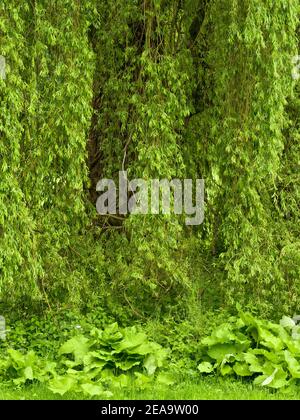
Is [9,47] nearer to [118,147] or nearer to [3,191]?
[3,191]

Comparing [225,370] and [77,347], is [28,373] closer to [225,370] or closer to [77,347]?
[77,347]

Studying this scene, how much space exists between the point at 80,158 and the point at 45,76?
0.73m

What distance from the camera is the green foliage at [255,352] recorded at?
692 cm

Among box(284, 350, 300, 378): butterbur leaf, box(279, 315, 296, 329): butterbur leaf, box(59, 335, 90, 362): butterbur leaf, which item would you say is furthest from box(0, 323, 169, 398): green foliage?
box(279, 315, 296, 329): butterbur leaf

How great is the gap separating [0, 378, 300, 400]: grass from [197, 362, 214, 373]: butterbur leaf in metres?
0.20

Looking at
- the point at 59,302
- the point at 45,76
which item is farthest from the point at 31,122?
the point at 59,302

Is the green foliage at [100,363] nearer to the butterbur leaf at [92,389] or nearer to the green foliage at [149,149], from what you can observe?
the butterbur leaf at [92,389]

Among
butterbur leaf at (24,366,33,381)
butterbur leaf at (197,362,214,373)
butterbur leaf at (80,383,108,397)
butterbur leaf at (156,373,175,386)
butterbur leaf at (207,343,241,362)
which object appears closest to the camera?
butterbur leaf at (80,383,108,397)

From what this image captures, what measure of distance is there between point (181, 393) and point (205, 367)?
53 cm

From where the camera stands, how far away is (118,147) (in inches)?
338

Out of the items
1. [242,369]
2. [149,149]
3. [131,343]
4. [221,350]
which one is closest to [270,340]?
[242,369]

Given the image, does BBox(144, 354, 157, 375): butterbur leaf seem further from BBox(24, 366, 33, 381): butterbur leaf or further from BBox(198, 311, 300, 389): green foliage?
BBox(24, 366, 33, 381): butterbur leaf

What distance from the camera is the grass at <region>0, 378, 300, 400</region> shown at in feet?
21.6

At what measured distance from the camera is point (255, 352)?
281 inches
